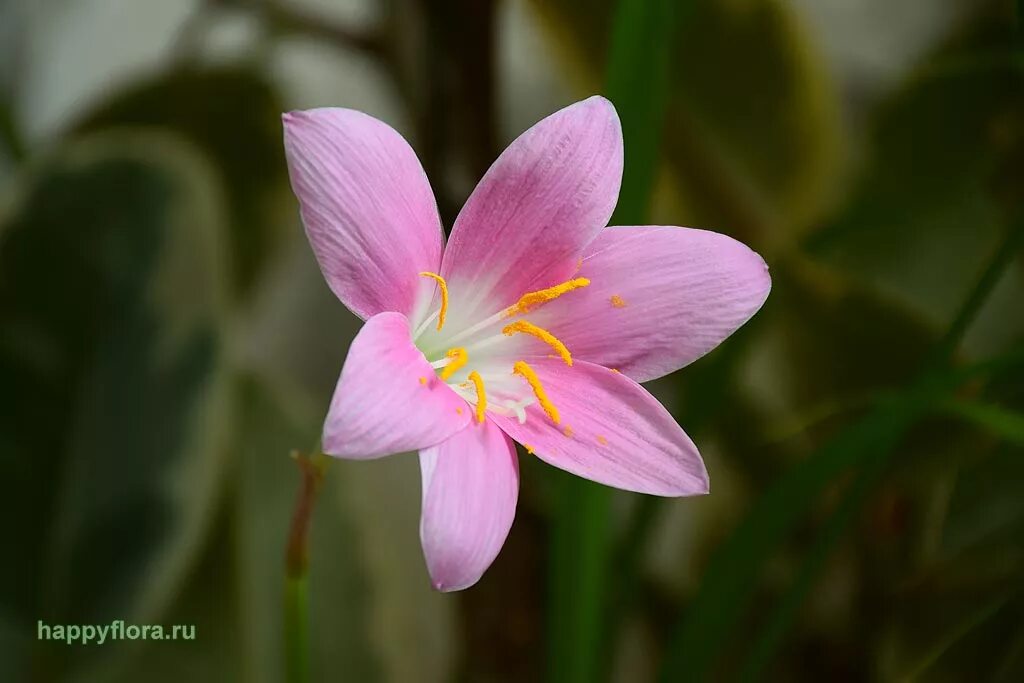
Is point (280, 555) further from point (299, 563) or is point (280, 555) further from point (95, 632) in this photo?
point (299, 563)

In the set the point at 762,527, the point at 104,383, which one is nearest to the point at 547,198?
the point at 762,527

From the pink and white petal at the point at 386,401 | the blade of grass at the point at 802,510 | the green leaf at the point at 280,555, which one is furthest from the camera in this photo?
the green leaf at the point at 280,555

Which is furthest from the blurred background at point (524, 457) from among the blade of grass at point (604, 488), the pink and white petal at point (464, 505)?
the pink and white petal at point (464, 505)

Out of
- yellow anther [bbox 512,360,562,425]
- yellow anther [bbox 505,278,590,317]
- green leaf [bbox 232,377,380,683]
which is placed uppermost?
yellow anther [bbox 505,278,590,317]

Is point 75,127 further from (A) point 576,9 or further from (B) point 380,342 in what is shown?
(B) point 380,342

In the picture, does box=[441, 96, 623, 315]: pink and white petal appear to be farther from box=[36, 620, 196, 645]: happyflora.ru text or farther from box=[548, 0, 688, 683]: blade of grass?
box=[36, 620, 196, 645]: happyflora.ru text

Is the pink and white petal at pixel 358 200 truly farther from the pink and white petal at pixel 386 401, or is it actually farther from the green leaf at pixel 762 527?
the green leaf at pixel 762 527

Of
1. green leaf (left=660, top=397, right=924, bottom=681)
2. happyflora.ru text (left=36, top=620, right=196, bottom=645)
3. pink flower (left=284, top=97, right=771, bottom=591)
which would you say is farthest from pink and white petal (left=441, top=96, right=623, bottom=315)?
happyflora.ru text (left=36, top=620, right=196, bottom=645)

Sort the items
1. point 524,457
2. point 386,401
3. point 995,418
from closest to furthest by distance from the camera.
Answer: point 386,401 → point 995,418 → point 524,457
